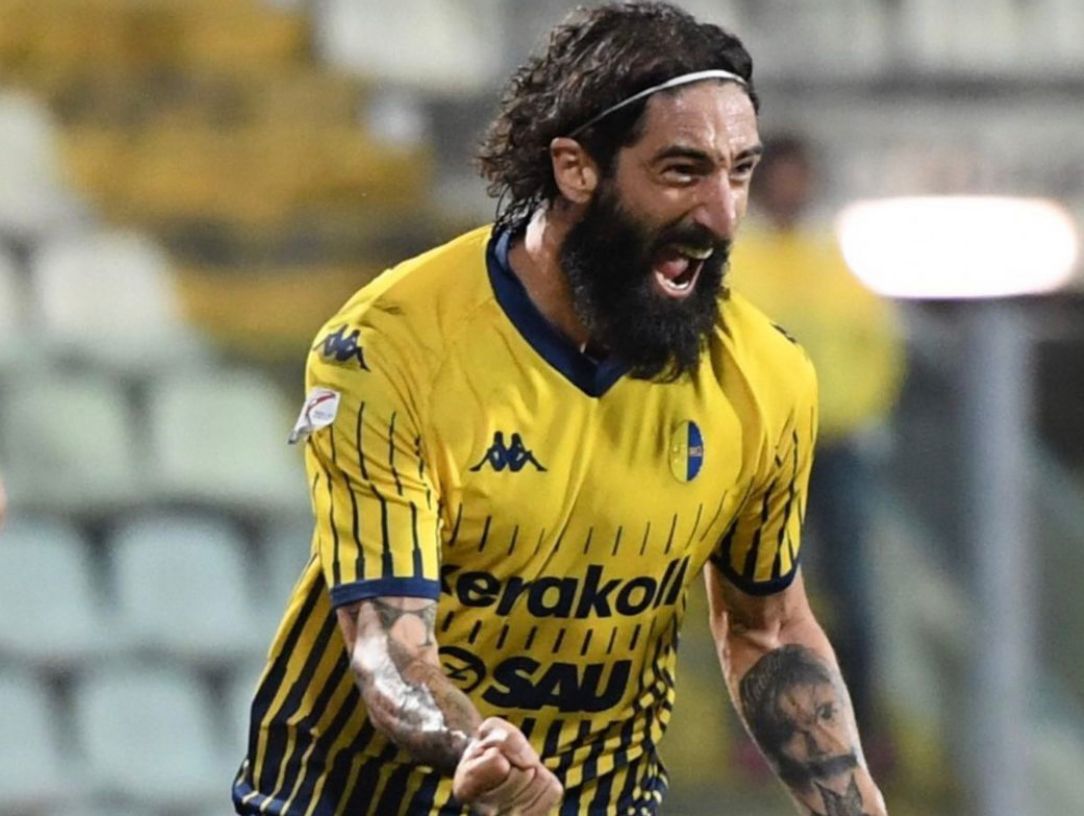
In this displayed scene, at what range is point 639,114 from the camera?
3066 millimetres

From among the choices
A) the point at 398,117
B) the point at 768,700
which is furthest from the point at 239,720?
the point at 768,700

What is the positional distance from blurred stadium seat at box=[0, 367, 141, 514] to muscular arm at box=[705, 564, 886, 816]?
337 centimetres

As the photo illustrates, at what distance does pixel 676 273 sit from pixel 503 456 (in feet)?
0.96

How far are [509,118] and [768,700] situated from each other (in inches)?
31.3

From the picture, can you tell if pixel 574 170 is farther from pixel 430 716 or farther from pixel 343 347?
pixel 430 716

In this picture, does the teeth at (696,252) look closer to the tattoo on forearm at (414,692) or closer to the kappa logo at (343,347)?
the kappa logo at (343,347)

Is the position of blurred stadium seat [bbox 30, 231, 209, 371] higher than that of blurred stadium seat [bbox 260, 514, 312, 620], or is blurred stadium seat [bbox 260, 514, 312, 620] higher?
blurred stadium seat [bbox 30, 231, 209, 371]

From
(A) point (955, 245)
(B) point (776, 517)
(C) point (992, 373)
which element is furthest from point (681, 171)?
(C) point (992, 373)

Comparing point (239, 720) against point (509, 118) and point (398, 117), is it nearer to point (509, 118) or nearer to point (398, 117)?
point (398, 117)

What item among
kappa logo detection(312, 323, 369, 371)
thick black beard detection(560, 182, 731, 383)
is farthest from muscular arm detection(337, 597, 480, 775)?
thick black beard detection(560, 182, 731, 383)

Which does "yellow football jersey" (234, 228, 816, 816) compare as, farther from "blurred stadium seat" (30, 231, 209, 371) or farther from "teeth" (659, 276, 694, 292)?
"blurred stadium seat" (30, 231, 209, 371)

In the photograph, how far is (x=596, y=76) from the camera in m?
3.11

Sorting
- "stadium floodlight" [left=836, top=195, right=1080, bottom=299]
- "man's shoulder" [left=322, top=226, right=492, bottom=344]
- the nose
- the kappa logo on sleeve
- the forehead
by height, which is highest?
"stadium floodlight" [left=836, top=195, right=1080, bottom=299]

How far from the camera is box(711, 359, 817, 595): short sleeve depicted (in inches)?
128
